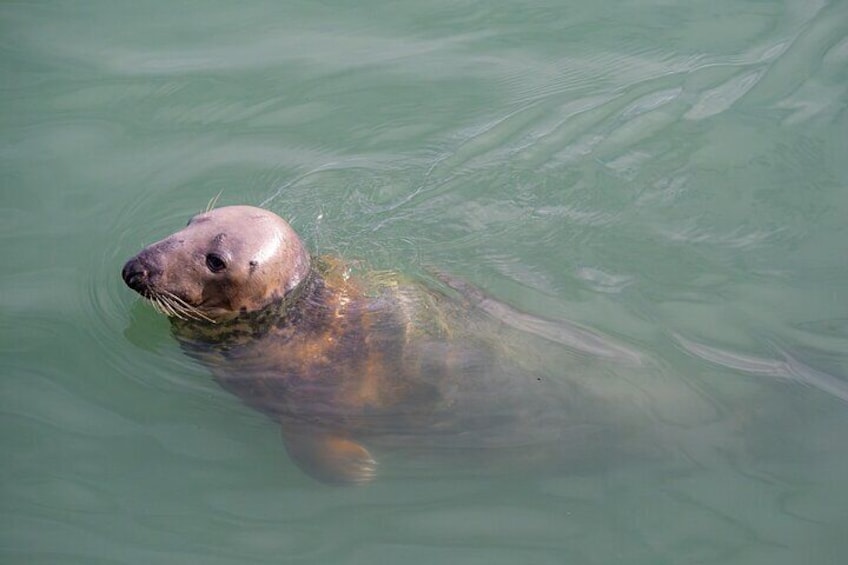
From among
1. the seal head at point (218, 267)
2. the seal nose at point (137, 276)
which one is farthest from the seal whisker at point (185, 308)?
the seal nose at point (137, 276)

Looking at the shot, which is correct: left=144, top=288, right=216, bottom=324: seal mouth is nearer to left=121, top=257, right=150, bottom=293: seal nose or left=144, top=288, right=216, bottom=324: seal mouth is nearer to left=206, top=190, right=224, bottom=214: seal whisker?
left=121, top=257, right=150, bottom=293: seal nose

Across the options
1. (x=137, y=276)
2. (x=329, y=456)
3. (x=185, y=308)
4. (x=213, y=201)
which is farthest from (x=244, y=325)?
(x=213, y=201)

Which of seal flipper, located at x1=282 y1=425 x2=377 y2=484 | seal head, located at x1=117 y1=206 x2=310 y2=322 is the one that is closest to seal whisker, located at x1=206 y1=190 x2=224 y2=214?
seal head, located at x1=117 y1=206 x2=310 y2=322

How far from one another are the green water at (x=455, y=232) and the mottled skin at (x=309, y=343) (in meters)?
0.20

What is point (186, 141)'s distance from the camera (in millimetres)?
7621

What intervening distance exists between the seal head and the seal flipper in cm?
83

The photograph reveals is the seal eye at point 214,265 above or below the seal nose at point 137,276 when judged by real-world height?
below

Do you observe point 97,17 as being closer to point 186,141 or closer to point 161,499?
point 186,141

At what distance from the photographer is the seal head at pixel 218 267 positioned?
5.82 m

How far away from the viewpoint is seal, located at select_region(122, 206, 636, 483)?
18.9 feet

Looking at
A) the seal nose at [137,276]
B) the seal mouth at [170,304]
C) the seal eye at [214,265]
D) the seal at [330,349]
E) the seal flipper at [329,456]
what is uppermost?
the seal nose at [137,276]

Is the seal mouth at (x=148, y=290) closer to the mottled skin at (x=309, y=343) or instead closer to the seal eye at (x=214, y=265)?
the mottled skin at (x=309, y=343)

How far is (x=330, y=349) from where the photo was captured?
5.92m

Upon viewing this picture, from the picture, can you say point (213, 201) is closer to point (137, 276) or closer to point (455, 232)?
point (137, 276)
